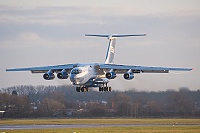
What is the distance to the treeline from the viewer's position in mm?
91312

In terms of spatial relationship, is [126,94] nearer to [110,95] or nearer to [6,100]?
[110,95]

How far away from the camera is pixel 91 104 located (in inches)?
3834

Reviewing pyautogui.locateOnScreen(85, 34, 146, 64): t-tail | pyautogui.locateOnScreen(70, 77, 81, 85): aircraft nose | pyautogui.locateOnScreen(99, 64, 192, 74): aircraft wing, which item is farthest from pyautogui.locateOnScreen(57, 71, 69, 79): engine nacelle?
pyautogui.locateOnScreen(85, 34, 146, 64): t-tail

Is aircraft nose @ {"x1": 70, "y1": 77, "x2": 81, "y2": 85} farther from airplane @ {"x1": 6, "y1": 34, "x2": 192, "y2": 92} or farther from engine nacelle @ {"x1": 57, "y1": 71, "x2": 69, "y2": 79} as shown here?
engine nacelle @ {"x1": 57, "y1": 71, "x2": 69, "y2": 79}

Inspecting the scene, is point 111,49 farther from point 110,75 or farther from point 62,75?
point 62,75

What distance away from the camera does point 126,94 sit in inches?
3703

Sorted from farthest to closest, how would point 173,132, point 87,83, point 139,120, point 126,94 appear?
point 126,94, point 139,120, point 87,83, point 173,132

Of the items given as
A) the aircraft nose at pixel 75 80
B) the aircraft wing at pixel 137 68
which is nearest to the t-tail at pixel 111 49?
the aircraft wing at pixel 137 68

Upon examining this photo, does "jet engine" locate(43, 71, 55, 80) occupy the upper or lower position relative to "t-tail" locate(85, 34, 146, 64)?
lower

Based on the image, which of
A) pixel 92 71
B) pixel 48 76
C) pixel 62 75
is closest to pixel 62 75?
pixel 62 75

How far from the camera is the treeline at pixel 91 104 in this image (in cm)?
9131

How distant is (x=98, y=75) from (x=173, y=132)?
14.1m

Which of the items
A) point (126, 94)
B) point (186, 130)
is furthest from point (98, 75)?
point (126, 94)

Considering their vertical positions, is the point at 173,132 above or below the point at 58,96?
below
